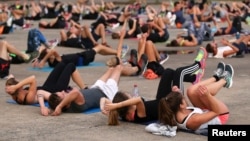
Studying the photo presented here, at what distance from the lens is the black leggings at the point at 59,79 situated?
9906 millimetres

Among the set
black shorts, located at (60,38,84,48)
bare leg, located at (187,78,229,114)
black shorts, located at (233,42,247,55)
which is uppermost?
bare leg, located at (187,78,229,114)

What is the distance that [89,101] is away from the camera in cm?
932

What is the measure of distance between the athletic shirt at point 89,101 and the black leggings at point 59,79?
616 mm

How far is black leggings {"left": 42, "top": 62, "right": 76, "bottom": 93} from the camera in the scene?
991cm

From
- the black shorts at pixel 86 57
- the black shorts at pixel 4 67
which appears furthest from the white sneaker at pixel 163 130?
the black shorts at pixel 86 57

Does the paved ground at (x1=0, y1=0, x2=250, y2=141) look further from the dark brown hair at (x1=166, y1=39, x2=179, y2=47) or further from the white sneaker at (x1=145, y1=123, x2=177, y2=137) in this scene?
the dark brown hair at (x1=166, y1=39, x2=179, y2=47)

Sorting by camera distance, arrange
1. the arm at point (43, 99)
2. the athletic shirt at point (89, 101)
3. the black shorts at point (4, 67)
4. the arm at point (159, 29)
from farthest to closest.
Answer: the arm at point (159, 29) < the black shorts at point (4, 67) < the athletic shirt at point (89, 101) < the arm at point (43, 99)

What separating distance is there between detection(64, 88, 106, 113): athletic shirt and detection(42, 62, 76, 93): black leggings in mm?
616

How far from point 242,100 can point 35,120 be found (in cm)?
350

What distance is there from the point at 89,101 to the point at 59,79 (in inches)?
39.1

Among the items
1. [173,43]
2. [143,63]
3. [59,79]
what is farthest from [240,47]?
[59,79]

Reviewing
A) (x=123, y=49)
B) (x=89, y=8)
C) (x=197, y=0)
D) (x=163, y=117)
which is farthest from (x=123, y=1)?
(x=163, y=117)

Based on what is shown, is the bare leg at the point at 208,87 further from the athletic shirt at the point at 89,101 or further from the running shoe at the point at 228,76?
the athletic shirt at the point at 89,101

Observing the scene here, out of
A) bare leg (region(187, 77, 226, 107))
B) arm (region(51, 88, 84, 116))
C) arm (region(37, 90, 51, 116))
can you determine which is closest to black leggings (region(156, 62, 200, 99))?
bare leg (region(187, 77, 226, 107))
